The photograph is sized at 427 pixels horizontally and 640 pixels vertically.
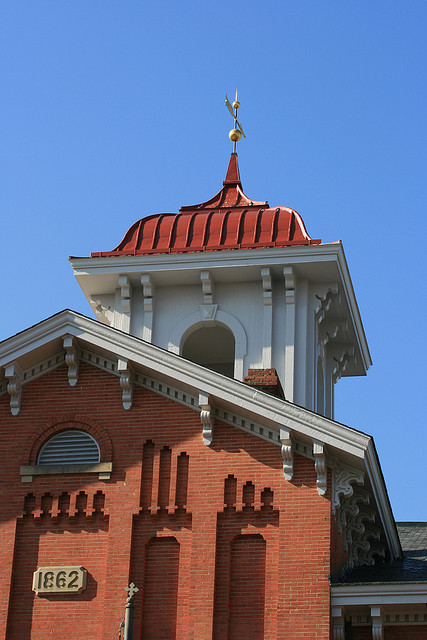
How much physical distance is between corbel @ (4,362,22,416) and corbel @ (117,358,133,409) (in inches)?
74.1

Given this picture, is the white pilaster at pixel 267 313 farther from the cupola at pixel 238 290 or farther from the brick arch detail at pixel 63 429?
the brick arch detail at pixel 63 429

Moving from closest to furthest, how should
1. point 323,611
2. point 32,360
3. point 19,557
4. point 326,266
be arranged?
point 323,611 → point 19,557 → point 32,360 → point 326,266

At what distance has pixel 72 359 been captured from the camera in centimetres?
2375

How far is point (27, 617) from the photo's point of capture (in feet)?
72.0

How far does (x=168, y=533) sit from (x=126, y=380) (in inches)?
112

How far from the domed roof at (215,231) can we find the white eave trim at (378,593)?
404 inches

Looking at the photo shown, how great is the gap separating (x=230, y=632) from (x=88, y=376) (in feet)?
17.9

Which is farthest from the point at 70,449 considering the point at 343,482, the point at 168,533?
the point at 343,482

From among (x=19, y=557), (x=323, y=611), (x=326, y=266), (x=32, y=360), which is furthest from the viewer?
(x=326, y=266)

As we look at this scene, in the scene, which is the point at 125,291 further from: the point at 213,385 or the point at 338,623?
the point at 338,623

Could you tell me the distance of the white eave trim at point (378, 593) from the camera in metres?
20.6

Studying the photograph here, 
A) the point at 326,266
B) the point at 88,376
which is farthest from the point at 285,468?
the point at 326,266

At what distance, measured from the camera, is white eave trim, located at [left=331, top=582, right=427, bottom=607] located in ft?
67.6

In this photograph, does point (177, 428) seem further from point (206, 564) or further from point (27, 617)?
point (27, 617)
